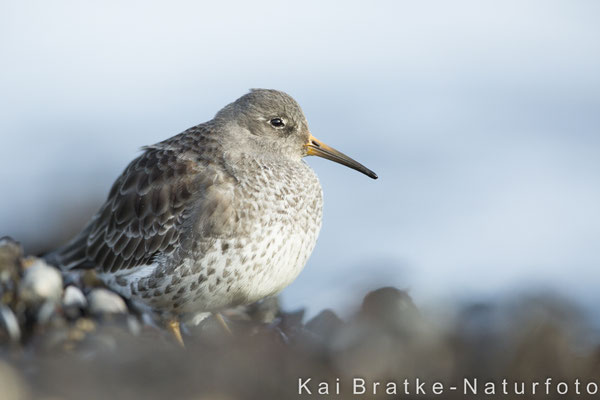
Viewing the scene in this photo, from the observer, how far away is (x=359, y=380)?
385 centimetres

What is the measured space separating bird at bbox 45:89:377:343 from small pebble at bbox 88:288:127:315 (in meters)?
0.17

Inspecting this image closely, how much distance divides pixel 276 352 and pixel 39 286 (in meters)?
1.95

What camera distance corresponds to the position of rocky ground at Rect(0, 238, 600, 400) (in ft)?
11.8

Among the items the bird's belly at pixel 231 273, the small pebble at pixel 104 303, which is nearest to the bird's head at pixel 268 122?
the bird's belly at pixel 231 273

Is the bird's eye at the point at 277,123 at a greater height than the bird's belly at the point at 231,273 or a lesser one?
greater

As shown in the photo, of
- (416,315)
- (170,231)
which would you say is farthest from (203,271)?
(416,315)

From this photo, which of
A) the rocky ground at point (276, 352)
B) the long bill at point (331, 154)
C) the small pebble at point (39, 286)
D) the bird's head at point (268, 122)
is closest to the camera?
the rocky ground at point (276, 352)

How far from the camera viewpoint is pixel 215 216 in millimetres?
5047

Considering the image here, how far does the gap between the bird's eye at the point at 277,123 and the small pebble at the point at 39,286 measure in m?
2.06

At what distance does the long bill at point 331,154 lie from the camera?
600cm

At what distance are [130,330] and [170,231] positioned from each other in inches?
31.6

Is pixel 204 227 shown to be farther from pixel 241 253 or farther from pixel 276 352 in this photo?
pixel 276 352

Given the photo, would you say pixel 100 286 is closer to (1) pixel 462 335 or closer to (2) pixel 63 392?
(2) pixel 63 392

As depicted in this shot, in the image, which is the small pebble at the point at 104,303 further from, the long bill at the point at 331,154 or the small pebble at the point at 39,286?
the long bill at the point at 331,154
